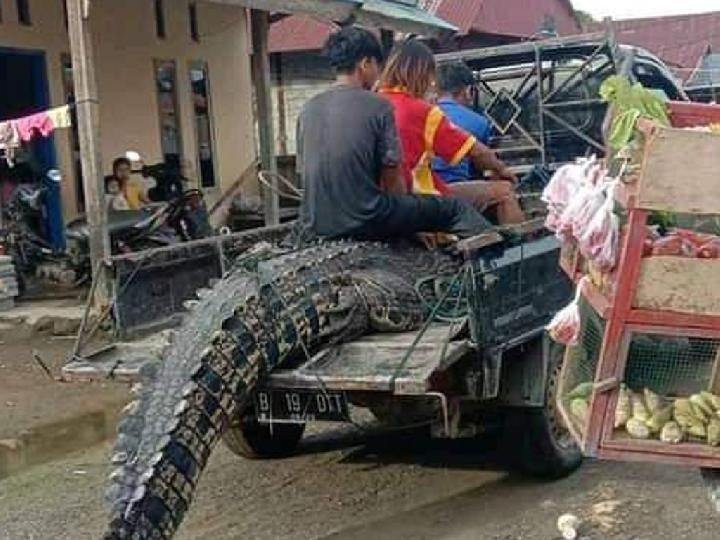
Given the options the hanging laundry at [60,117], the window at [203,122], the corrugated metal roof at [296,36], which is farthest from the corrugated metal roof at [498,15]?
the hanging laundry at [60,117]

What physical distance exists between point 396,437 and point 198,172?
9.07 m

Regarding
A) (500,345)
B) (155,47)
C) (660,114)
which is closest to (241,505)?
(500,345)

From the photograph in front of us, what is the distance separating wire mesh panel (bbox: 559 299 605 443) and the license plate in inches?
39.6

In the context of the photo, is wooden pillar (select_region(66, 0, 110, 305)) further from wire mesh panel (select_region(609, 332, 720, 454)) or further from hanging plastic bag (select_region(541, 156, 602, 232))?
wire mesh panel (select_region(609, 332, 720, 454))

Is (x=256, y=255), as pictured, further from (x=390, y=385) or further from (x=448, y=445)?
(x=448, y=445)

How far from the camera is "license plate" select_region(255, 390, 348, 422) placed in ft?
15.9

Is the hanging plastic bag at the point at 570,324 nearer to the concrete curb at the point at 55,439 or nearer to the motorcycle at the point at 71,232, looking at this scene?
the concrete curb at the point at 55,439

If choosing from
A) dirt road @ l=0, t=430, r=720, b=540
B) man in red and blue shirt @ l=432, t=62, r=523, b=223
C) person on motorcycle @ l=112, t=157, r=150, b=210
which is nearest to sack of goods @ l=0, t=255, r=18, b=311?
person on motorcycle @ l=112, t=157, r=150, b=210

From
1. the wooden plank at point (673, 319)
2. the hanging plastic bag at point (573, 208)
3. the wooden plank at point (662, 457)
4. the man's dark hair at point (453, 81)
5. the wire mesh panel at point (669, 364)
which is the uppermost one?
the man's dark hair at point (453, 81)

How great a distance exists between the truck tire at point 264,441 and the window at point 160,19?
8965 millimetres

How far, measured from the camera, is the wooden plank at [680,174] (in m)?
3.41

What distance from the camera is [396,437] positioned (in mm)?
6789

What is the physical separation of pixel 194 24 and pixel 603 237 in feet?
40.3

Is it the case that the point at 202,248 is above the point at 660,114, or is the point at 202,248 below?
below
